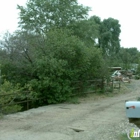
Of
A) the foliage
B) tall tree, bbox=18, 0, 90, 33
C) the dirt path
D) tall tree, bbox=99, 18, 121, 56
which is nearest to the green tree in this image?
tall tree, bbox=99, 18, 121, 56

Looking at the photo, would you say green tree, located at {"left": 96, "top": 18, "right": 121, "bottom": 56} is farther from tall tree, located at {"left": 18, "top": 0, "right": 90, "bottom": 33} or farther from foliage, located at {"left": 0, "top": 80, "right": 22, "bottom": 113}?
foliage, located at {"left": 0, "top": 80, "right": 22, "bottom": 113}

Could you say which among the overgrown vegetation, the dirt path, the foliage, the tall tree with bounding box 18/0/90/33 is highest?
the tall tree with bounding box 18/0/90/33

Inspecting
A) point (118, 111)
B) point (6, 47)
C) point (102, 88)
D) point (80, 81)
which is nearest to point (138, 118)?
point (118, 111)

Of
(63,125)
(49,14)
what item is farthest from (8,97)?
(49,14)

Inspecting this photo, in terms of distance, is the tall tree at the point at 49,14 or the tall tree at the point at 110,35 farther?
the tall tree at the point at 110,35

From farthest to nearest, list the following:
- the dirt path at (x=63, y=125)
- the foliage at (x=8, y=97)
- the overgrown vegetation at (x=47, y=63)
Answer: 1. the overgrown vegetation at (x=47, y=63)
2. the foliage at (x=8, y=97)
3. the dirt path at (x=63, y=125)

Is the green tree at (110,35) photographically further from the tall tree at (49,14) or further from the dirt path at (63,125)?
the dirt path at (63,125)

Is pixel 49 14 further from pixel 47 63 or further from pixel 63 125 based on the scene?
pixel 63 125

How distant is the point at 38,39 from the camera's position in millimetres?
16875

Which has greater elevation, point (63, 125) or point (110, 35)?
point (110, 35)

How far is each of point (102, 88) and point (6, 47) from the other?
8964 millimetres

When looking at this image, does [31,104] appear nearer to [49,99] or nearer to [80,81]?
[49,99]

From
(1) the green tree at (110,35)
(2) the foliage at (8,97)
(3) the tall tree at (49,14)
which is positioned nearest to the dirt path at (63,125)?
(2) the foliage at (8,97)

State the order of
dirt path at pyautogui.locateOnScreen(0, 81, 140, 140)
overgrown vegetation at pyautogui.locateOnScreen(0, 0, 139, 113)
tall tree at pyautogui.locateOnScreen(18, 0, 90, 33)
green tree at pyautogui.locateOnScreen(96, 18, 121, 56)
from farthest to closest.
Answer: green tree at pyautogui.locateOnScreen(96, 18, 121, 56) < tall tree at pyautogui.locateOnScreen(18, 0, 90, 33) < overgrown vegetation at pyautogui.locateOnScreen(0, 0, 139, 113) < dirt path at pyautogui.locateOnScreen(0, 81, 140, 140)
